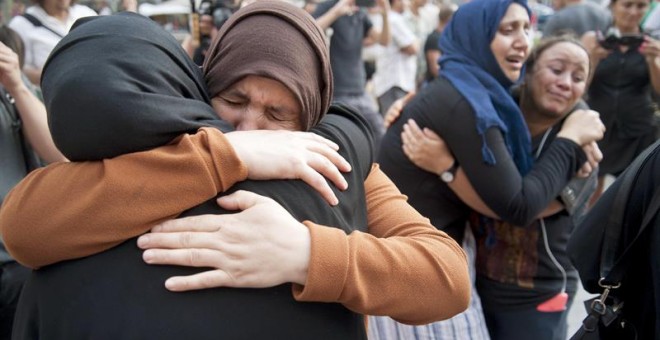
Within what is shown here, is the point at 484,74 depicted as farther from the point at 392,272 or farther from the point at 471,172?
the point at 392,272

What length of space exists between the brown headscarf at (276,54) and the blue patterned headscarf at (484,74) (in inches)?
39.9

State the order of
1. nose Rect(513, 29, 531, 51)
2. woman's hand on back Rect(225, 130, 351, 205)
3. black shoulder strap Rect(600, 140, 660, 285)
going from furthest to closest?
nose Rect(513, 29, 531, 51)
black shoulder strap Rect(600, 140, 660, 285)
woman's hand on back Rect(225, 130, 351, 205)

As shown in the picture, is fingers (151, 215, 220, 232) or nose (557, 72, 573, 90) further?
nose (557, 72, 573, 90)

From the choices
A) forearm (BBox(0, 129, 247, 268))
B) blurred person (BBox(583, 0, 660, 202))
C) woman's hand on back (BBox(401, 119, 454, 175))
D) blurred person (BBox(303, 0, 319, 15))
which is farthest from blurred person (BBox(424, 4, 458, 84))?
forearm (BBox(0, 129, 247, 268))

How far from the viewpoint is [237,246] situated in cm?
106

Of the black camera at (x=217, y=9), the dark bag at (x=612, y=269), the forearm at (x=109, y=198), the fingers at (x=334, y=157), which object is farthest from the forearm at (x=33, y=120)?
the dark bag at (x=612, y=269)

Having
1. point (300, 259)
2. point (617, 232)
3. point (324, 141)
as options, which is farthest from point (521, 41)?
point (300, 259)

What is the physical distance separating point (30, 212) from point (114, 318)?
220mm

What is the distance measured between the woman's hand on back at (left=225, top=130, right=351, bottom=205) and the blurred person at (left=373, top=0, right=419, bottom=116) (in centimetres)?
523

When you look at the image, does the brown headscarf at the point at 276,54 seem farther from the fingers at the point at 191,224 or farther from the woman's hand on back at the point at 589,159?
the woman's hand on back at the point at 589,159

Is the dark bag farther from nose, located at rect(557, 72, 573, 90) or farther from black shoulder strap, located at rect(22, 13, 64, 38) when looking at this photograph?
black shoulder strap, located at rect(22, 13, 64, 38)

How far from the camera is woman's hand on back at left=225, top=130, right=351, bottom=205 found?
1101 millimetres

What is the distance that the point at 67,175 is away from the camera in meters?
1.03

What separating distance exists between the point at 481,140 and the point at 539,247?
514mm
